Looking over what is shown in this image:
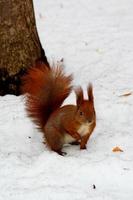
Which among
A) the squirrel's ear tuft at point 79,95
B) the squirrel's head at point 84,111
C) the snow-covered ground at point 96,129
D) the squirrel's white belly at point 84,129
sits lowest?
the snow-covered ground at point 96,129

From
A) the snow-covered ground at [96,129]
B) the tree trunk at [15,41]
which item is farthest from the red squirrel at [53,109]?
the tree trunk at [15,41]

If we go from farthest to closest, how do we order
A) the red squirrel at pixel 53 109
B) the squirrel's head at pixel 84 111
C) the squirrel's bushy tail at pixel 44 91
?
1. the squirrel's bushy tail at pixel 44 91
2. the red squirrel at pixel 53 109
3. the squirrel's head at pixel 84 111

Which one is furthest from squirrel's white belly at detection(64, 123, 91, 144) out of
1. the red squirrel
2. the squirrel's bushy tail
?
the squirrel's bushy tail

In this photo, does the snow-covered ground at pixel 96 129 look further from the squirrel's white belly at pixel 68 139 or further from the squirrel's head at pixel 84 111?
the squirrel's head at pixel 84 111

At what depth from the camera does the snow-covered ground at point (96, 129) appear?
3029mm

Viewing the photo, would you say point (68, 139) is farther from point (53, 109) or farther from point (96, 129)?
point (96, 129)

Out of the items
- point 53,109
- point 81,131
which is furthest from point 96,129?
point 81,131

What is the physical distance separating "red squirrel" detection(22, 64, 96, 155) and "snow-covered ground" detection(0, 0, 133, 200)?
0.12 metres

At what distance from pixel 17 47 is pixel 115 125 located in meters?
1.20

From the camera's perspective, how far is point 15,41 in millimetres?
4477

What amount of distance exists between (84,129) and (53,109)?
0.40m

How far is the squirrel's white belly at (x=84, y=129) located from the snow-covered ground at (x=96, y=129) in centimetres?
16

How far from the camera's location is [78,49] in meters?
5.60

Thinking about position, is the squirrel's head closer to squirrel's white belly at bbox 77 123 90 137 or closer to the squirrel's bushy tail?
squirrel's white belly at bbox 77 123 90 137
